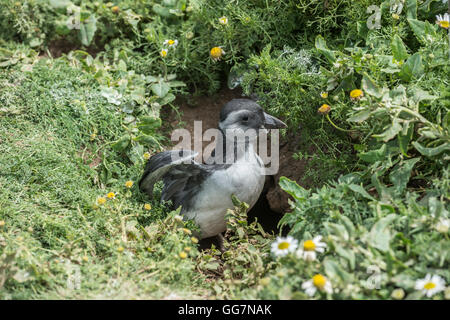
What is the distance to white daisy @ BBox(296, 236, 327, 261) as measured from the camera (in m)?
2.28

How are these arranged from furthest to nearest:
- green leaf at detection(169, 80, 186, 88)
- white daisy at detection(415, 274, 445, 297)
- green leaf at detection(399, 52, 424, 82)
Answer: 1. green leaf at detection(169, 80, 186, 88)
2. green leaf at detection(399, 52, 424, 82)
3. white daisy at detection(415, 274, 445, 297)

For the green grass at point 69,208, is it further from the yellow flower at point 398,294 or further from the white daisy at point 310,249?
the yellow flower at point 398,294

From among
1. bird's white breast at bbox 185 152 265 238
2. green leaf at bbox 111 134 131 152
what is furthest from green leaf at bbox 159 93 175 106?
bird's white breast at bbox 185 152 265 238

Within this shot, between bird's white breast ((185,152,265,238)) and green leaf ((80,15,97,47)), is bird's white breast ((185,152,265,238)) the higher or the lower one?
the lower one

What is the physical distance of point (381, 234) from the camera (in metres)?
2.29

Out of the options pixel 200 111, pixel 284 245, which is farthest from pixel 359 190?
pixel 200 111

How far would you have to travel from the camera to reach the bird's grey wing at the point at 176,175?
3.09 meters

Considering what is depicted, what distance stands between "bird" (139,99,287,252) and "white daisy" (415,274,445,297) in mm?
1313

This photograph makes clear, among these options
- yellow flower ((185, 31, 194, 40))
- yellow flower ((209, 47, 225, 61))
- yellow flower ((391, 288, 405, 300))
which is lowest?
yellow flower ((391, 288, 405, 300))

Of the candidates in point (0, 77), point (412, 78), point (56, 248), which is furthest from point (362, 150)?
point (0, 77)

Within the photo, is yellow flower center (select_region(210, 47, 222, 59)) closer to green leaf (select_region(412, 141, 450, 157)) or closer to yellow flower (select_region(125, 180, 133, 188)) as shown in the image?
yellow flower (select_region(125, 180, 133, 188))

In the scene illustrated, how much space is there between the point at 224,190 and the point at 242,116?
1.57 ft

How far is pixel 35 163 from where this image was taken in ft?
10.8

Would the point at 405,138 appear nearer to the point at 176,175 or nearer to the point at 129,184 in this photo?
the point at 176,175
